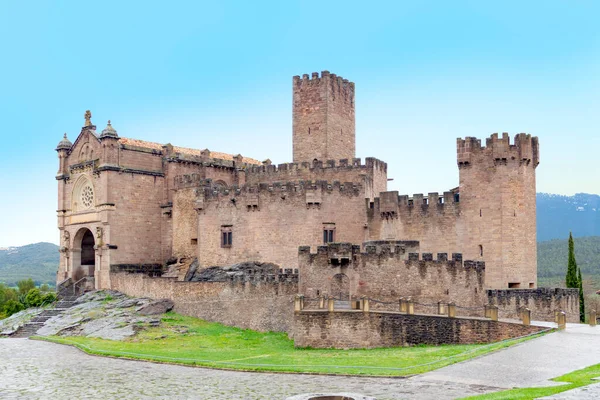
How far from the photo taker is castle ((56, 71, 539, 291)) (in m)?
44.3

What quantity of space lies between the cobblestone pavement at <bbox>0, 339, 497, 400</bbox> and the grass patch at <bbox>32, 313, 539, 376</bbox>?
1.18 m

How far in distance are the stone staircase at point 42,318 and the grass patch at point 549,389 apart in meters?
34.6

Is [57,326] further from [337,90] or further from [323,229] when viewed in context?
[337,90]

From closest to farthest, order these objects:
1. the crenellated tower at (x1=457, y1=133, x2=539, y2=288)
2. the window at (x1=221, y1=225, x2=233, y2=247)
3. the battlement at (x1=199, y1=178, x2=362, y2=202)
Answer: the crenellated tower at (x1=457, y1=133, x2=539, y2=288) < the battlement at (x1=199, y1=178, x2=362, y2=202) < the window at (x1=221, y1=225, x2=233, y2=247)

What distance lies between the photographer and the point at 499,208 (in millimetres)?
43812

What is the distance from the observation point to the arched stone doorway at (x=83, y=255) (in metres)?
56.3

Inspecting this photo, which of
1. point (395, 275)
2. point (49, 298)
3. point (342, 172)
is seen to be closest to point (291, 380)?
point (395, 275)

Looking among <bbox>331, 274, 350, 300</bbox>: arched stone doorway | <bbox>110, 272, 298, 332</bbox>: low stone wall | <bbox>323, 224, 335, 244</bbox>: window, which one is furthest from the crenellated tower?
<bbox>110, 272, 298, 332</bbox>: low stone wall

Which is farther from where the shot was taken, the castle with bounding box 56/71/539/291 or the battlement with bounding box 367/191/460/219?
the battlement with bounding box 367/191/460/219

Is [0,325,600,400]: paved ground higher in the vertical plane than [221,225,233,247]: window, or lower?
lower

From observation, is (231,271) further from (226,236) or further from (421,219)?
(421,219)

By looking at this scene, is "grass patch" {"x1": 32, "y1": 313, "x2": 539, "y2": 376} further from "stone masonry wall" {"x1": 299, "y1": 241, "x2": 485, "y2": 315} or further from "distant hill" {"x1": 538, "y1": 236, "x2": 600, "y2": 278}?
"distant hill" {"x1": 538, "y1": 236, "x2": 600, "y2": 278}

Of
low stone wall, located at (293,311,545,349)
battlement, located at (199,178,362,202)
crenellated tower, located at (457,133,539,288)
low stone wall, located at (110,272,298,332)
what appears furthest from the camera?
battlement, located at (199,178,362,202)

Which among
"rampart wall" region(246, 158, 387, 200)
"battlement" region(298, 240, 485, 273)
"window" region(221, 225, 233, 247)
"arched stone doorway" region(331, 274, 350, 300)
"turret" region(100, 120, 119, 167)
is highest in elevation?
"turret" region(100, 120, 119, 167)
